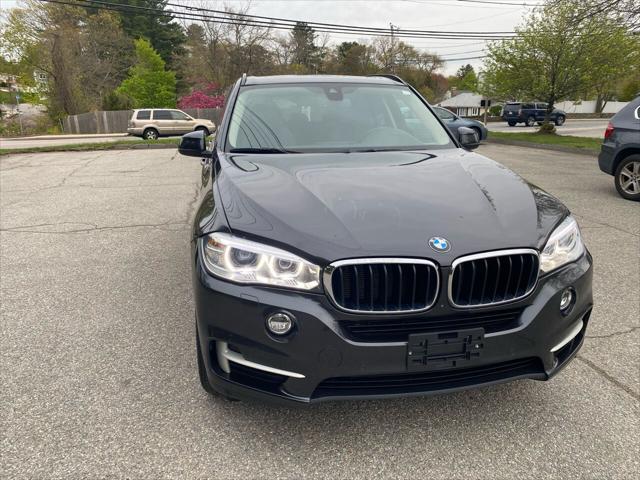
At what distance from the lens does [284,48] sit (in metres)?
51.3

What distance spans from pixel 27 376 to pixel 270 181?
1786 mm

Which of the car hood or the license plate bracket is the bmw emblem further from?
the license plate bracket

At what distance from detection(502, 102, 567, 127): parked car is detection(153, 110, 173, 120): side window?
25104 mm

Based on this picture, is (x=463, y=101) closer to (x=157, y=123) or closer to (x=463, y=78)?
(x=463, y=78)

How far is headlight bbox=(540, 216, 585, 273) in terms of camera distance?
210 cm

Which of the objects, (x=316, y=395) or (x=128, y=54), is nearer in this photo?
(x=316, y=395)

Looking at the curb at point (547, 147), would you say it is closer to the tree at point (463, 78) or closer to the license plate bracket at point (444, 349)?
the license plate bracket at point (444, 349)

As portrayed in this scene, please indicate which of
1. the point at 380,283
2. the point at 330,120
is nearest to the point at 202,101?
the point at 330,120

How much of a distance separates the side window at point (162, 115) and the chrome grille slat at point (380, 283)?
26.2 meters

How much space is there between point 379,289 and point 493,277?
19.0 inches

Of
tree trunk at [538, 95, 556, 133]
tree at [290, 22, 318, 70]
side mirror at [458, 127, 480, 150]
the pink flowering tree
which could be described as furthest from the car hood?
tree at [290, 22, 318, 70]

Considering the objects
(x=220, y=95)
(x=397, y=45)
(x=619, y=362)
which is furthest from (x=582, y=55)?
(x=397, y=45)

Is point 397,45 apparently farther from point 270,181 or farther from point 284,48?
point 270,181

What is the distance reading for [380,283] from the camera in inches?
74.4
